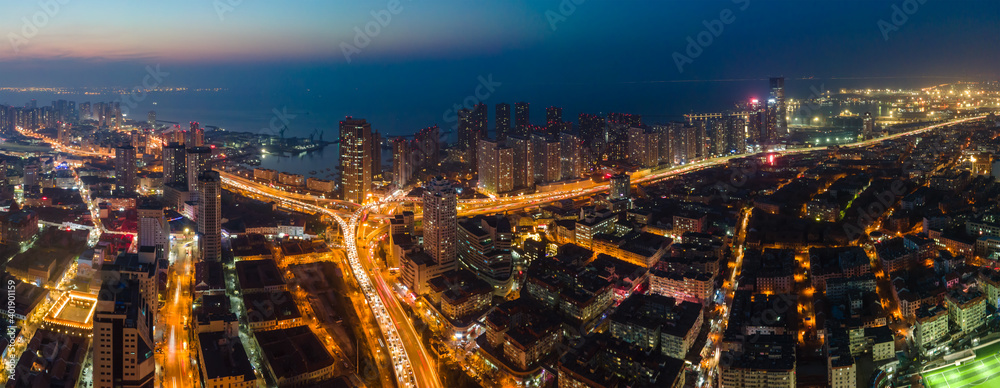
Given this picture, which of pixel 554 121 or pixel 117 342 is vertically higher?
pixel 554 121

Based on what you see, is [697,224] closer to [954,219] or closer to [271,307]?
[954,219]

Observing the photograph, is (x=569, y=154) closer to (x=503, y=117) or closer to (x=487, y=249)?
(x=503, y=117)

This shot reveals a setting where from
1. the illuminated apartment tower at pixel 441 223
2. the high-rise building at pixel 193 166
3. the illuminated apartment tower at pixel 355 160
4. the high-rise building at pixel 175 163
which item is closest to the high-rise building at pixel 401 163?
the illuminated apartment tower at pixel 355 160

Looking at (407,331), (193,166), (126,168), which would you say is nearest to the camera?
(407,331)

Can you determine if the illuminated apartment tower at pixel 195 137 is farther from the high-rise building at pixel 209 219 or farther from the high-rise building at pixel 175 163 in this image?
the high-rise building at pixel 209 219

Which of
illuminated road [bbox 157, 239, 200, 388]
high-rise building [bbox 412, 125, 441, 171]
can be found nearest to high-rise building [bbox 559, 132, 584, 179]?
high-rise building [bbox 412, 125, 441, 171]

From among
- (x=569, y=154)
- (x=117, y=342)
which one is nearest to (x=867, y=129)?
(x=569, y=154)

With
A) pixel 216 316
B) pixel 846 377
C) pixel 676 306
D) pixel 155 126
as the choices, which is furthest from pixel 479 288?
pixel 155 126
